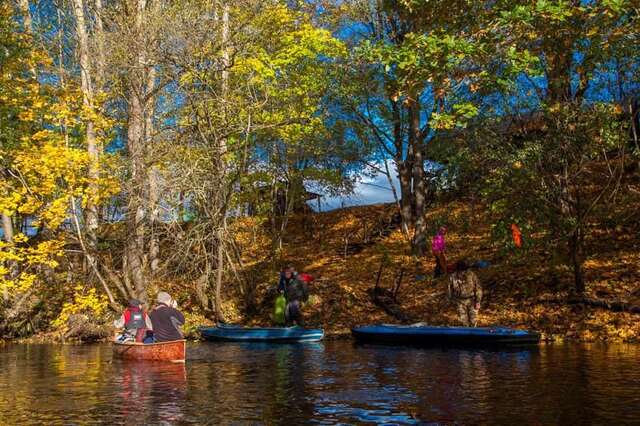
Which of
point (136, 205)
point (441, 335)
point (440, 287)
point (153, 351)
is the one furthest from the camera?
point (440, 287)

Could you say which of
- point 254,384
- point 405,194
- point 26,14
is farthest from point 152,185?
point 405,194

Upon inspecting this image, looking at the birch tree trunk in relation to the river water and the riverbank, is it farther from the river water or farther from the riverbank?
the river water

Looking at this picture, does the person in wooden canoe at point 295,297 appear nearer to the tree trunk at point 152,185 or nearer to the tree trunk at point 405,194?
the tree trunk at point 152,185

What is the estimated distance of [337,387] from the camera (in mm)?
13750

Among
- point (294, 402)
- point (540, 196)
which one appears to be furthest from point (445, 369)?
point (540, 196)

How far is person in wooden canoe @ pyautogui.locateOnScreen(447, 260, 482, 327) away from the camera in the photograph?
73.4 ft

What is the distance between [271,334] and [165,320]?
257 inches

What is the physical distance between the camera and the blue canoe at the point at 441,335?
20.5 metres

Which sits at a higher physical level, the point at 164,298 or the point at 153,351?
the point at 164,298

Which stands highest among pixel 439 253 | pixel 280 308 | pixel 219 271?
pixel 439 253

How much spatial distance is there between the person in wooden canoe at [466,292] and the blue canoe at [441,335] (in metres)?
1.33

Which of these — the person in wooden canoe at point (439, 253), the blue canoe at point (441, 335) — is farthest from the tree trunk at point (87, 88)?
the person in wooden canoe at point (439, 253)

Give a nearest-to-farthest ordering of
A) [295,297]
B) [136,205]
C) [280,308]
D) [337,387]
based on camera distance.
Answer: [337,387]
[136,205]
[295,297]
[280,308]

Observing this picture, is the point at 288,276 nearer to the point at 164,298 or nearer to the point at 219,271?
the point at 219,271
